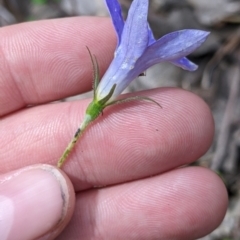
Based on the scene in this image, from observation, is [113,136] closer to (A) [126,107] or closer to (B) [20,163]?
(A) [126,107]

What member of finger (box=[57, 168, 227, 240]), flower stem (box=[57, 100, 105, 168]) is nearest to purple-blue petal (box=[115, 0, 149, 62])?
flower stem (box=[57, 100, 105, 168])

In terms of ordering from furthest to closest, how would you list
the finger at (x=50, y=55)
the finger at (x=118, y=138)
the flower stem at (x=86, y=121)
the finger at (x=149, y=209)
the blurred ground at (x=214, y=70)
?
the blurred ground at (x=214, y=70) → the finger at (x=50, y=55) → the finger at (x=149, y=209) → the finger at (x=118, y=138) → the flower stem at (x=86, y=121)

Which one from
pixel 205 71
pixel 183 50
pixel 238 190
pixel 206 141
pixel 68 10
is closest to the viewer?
pixel 183 50

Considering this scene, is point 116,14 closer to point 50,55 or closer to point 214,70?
point 50,55

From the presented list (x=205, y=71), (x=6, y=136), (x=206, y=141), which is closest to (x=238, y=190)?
(x=205, y=71)

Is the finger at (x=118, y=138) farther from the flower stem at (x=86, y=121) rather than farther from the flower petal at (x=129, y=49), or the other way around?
the flower petal at (x=129, y=49)

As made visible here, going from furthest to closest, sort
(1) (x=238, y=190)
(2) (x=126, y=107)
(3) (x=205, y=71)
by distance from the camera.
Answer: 1. (3) (x=205, y=71)
2. (1) (x=238, y=190)
3. (2) (x=126, y=107)

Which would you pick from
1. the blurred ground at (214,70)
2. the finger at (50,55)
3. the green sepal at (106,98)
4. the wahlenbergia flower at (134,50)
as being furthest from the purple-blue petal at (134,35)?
the blurred ground at (214,70)
